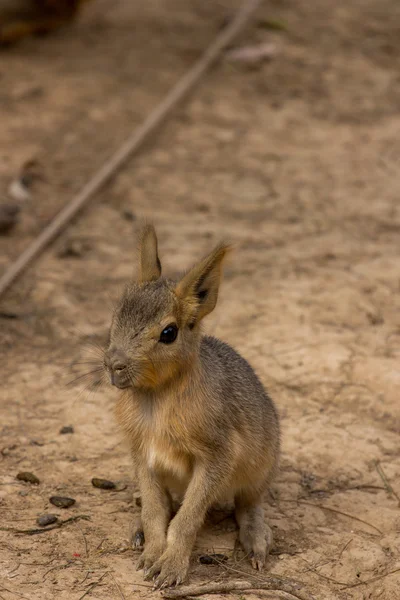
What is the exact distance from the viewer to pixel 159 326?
3.50m

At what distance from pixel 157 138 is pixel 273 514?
5.11 metres

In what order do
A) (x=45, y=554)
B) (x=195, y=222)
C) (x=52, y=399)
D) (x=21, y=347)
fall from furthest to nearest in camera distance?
(x=195, y=222), (x=21, y=347), (x=52, y=399), (x=45, y=554)

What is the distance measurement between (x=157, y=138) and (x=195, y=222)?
→ 1668 millimetres

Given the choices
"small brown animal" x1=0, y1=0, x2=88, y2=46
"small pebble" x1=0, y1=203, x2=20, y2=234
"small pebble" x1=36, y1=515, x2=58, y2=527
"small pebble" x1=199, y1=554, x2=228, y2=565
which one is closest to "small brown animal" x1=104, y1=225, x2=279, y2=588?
"small pebble" x1=199, y1=554, x2=228, y2=565

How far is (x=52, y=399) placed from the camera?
509 cm

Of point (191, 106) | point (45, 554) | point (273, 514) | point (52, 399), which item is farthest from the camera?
point (191, 106)

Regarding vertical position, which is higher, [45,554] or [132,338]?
[132,338]

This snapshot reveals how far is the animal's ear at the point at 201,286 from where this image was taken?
143 inches

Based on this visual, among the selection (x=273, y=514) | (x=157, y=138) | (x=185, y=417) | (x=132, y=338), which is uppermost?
(x=132, y=338)

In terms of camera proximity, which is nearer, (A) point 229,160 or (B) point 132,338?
(B) point 132,338

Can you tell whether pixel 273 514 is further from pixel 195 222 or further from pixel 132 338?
pixel 195 222

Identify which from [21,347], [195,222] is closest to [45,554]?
[21,347]

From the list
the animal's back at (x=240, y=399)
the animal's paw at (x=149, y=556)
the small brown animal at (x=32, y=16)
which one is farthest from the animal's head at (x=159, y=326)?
the small brown animal at (x=32, y=16)

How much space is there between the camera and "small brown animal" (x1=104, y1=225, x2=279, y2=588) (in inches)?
138
